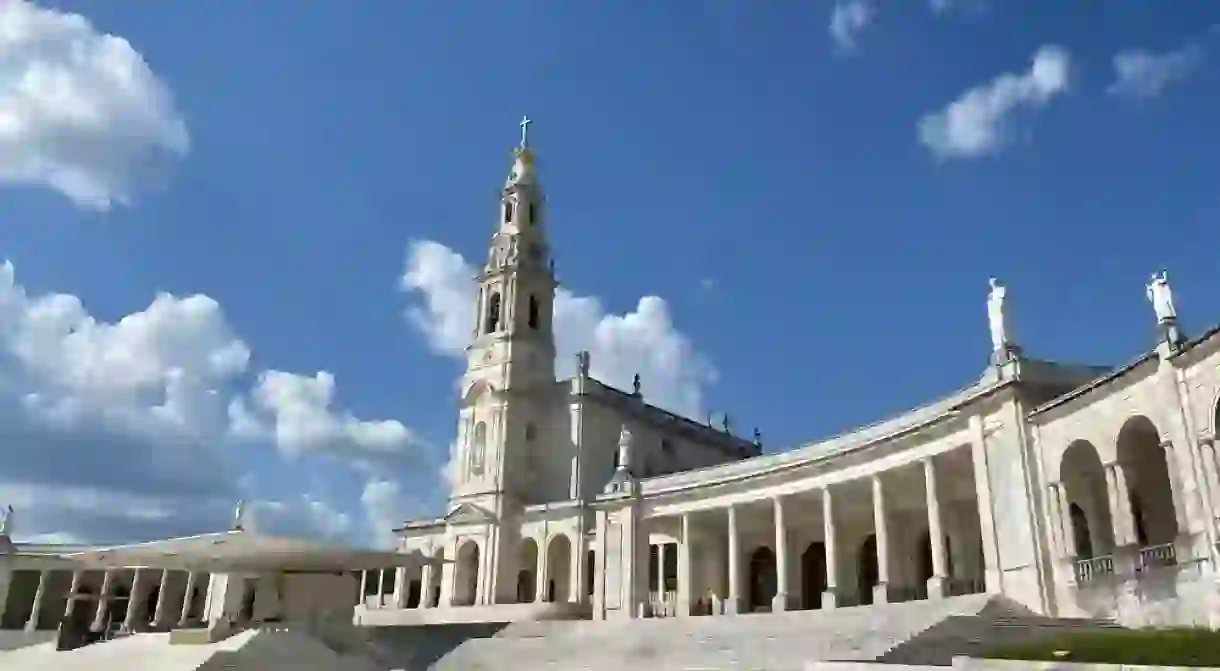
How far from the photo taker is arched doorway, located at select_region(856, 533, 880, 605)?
46.6 m

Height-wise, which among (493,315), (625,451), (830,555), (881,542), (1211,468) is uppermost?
(493,315)

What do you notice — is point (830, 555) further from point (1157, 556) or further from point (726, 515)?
point (1157, 556)

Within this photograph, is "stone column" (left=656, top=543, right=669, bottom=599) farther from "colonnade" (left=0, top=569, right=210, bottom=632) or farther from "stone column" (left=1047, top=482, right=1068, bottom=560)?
"colonnade" (left=0, top=569, right=210, bottom=632)

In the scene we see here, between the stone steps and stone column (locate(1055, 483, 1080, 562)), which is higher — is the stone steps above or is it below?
below

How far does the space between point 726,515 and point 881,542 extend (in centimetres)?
1258

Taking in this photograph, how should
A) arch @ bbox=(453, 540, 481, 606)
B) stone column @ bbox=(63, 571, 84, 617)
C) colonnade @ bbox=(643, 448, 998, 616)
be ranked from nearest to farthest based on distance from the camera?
1. colonnade @ bbox=(643, 448, 998, 616)
2. arch @ bbox=(453, 540, 481, 606)
3. stone column @ bbox=(63, 571, 84, 617)

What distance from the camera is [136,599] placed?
74312 mm

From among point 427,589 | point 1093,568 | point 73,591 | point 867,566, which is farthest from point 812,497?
point 73,591

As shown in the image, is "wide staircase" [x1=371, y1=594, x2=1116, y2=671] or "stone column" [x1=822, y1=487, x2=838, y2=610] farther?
"stone column" [x1=822, y1=487, x2=838, y2=610]

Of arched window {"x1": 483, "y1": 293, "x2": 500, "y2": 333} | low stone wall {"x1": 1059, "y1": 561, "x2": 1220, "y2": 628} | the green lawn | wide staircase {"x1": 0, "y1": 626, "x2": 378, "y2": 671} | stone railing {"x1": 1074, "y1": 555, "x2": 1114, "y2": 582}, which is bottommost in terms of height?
wide staircase {"x1": 0, "y1": 626, "x2": 378, "y2": 671}

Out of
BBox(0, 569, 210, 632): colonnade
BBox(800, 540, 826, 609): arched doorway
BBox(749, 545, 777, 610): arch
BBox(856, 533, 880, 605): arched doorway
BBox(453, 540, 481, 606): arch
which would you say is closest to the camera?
BBox(856, 533, 880, 605): arched doorway

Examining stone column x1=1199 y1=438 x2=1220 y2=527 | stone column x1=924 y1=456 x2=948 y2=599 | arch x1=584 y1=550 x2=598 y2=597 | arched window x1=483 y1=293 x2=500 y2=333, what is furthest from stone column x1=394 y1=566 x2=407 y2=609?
stone column x1=1199 y1=438 x2=1220 y2=527

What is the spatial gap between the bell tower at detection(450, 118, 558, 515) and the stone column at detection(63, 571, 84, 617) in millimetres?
33796

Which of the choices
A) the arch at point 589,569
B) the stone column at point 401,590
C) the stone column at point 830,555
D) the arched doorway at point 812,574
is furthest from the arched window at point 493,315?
the stone column at point 830,555
